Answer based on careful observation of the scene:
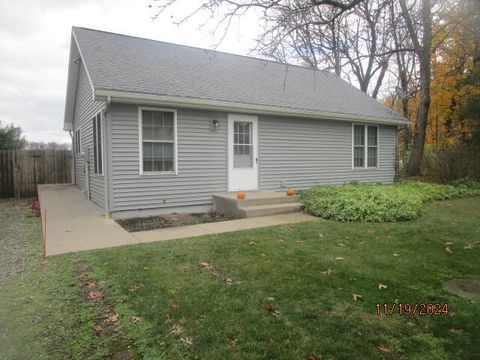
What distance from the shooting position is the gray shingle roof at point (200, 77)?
8.50m

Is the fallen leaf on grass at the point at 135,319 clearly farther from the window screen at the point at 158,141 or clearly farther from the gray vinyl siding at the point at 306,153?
the gray vinyl siding at the point at 306,153


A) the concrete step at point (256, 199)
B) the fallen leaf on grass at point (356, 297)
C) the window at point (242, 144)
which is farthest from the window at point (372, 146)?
the fallen leaf on grass at point (356, 297)

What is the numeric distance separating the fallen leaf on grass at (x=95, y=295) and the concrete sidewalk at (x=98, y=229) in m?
1.86

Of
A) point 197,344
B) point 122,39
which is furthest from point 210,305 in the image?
point 122,39

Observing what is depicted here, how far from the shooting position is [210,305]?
342cm

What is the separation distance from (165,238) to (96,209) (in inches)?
148

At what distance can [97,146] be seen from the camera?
953 centimetres

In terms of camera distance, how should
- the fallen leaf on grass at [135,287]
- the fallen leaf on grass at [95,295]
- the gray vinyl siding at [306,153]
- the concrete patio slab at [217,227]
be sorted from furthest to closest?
the gray vinyl siding at [306,153], the concrete patio slab at [217,227], the fallen leaf on grass at [135,287], the fallen leaf on grass at [95,295]

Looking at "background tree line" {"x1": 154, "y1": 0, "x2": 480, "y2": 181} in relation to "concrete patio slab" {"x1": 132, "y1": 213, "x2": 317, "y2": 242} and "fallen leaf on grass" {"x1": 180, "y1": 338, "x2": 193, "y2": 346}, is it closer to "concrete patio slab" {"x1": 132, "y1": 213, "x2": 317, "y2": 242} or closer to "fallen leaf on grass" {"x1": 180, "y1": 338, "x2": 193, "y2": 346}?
"concrete patio slab" {"x1": 132, "y1": 213, "x2": 317, "y2": 242}

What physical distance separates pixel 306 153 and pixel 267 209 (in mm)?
3658

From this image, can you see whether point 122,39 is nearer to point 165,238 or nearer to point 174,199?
point 174,199

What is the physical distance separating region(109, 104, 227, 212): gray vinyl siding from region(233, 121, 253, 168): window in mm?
374

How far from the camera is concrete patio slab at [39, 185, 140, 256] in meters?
5.77
